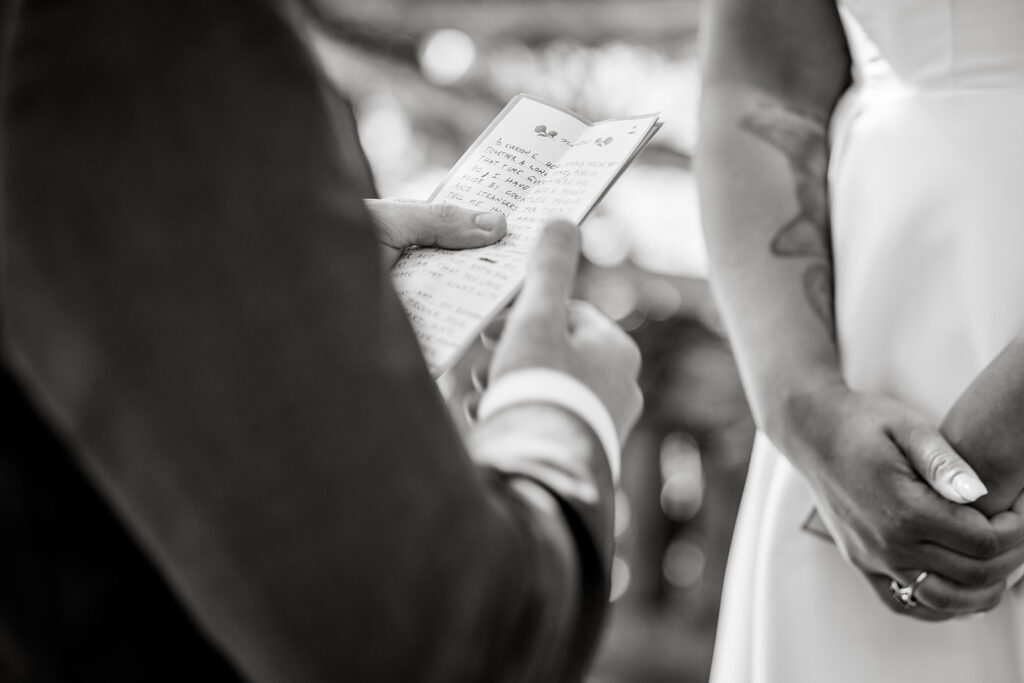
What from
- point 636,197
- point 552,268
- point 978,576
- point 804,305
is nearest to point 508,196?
point 552,268

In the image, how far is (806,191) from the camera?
1.43 metres

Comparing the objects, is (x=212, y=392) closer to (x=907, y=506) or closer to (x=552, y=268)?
(x=552, y=268)

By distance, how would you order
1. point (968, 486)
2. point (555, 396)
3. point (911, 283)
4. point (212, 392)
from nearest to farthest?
point (212, 392), point (555, 396), point (968, 486), point (911, 283)

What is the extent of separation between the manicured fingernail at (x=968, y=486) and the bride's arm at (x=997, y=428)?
0.06 meters

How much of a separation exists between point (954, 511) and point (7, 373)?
0.95 metres

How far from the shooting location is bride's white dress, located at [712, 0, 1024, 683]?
3.91ft

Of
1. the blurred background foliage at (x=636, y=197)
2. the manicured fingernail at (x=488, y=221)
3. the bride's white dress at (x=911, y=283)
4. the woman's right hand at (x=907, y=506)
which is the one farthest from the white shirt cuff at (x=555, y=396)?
Result: the blurred background foliage at (x=636, y=197)

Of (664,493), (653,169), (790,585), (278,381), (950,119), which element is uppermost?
(278,381)

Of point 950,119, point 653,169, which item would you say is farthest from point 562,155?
point 653,169

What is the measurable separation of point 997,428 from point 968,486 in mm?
95

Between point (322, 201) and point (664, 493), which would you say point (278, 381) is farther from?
point (664, 493)

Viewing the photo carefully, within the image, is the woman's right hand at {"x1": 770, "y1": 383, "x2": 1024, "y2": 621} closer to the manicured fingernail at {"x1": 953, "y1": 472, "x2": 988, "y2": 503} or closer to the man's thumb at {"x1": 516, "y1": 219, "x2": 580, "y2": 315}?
the manicured fingernail at {"x1": 953, "y1": 472, "x2": 988, "y2": 503}

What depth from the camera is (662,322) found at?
6.22 metres

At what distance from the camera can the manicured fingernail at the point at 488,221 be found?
41.9 inches
